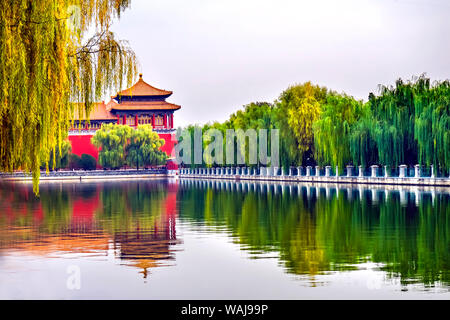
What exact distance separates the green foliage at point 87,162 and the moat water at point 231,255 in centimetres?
6063

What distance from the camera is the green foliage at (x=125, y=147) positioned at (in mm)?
80750

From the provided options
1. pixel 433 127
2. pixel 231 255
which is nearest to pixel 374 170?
pixel 433 127

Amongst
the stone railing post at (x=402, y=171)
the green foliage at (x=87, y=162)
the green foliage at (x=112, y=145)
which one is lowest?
the stone railing post at (x=402, y=171)

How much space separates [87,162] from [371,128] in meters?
46.4

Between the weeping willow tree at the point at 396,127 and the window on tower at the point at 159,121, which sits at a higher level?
the window on tower at the point at 159,121

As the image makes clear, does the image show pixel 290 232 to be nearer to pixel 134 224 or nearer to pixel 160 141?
pixel 134 224

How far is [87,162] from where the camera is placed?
83.1 meters

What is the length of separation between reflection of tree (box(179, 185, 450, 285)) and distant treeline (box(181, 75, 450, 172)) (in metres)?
9.91

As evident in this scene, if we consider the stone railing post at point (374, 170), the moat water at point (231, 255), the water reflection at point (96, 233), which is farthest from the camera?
the stone railing post at point (374, 170)

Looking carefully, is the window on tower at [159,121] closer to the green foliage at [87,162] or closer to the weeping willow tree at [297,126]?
the green foliage at [87,162]

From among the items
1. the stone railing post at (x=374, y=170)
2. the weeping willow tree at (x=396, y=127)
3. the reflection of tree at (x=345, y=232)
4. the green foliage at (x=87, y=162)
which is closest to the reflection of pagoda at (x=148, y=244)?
the reflection of tree at (x=345, y=232)

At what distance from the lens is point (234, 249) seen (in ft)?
45.2

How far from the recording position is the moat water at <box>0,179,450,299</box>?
9547mm

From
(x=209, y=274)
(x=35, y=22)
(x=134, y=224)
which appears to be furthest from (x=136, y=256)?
(x=134, y=224)
